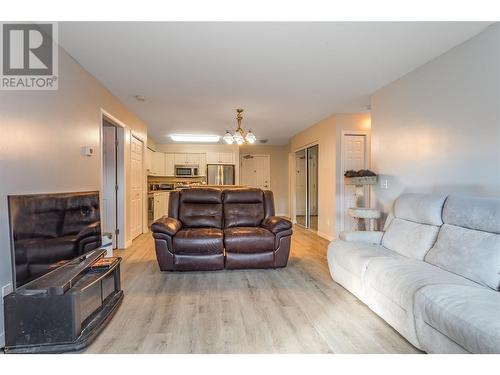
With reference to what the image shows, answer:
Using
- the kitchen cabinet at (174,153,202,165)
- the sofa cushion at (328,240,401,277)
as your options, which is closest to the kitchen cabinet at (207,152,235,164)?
the kitchen cabinet at (174,153,202,165)

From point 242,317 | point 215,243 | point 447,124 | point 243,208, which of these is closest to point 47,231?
point 242,317

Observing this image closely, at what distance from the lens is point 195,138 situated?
717 centimetres

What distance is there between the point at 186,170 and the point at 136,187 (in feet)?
9.58

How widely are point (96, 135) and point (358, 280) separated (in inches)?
134

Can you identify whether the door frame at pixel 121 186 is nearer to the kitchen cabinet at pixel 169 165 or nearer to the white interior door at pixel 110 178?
the white interior door at pixel 110 178

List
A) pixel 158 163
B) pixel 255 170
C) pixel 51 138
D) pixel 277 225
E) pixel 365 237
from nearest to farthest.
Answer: pixel 51 138, pixel 365 237, pixel 277 225, pixel 158 163, pixel 255 170

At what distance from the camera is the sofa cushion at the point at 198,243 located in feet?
10.5

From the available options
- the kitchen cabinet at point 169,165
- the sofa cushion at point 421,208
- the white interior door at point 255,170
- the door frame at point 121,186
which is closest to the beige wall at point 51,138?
the door frame at point 121,186

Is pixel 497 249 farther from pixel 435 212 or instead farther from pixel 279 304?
pixel 279 304

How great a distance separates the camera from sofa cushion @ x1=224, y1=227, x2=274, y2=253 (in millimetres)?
3283

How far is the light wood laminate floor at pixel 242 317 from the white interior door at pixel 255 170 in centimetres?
575

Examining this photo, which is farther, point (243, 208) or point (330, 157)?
point (330, 157)

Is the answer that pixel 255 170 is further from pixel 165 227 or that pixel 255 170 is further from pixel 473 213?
pixel 473 213
